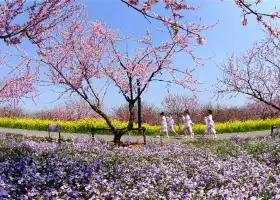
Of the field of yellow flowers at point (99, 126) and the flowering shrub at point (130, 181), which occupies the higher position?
the field of yellow flowers at point (99, 126)

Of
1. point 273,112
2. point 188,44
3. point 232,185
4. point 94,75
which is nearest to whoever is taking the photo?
point 232,185

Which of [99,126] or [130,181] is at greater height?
[99,126]

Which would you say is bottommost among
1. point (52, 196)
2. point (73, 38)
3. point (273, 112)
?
point (52, 196)

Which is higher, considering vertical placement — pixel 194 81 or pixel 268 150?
pixel 194 81

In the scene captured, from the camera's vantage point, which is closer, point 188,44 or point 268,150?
point 268,150

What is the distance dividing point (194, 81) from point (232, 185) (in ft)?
32.6

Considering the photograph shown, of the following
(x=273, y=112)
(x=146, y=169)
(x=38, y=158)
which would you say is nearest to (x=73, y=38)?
(x=38, y=158)

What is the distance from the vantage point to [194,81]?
17375mm

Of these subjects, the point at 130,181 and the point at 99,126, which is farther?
Result: the point at 99,126

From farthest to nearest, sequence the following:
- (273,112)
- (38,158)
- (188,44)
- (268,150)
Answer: (273,112) < (188,44) < (268,150) < (38,158)

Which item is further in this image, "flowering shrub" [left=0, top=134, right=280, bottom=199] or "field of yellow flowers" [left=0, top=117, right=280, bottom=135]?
"field of yellow flowers" [left=0, top=117, right=280, bottom=135]

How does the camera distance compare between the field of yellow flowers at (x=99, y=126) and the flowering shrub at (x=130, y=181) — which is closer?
the flowering shrub at (x=130, y=181)

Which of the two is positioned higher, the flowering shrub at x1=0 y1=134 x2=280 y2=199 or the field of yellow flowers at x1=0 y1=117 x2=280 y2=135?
the field of yellow flowers at x1=0 y1=117 x2=280 y2=135

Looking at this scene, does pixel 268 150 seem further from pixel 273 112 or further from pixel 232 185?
pixel 273 112
